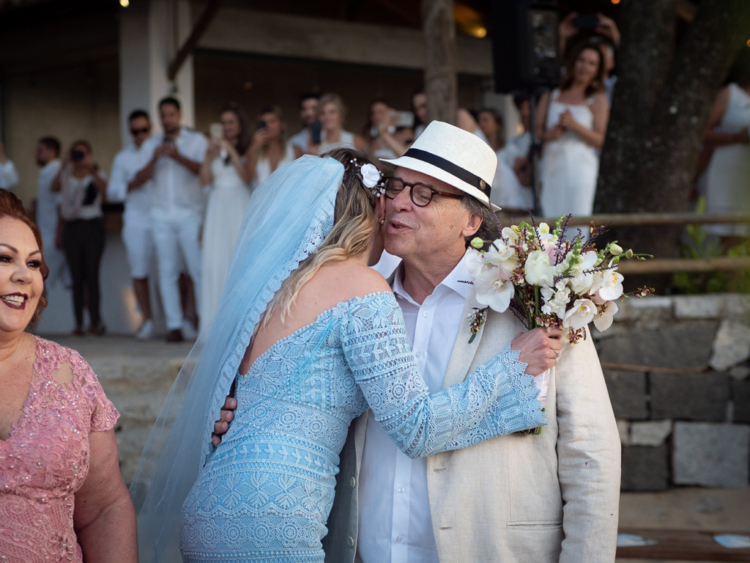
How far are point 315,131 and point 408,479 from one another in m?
4.94

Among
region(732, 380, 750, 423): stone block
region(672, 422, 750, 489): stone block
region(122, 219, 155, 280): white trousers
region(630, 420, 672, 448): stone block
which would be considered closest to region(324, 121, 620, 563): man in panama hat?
region(630, 420, 672, 448): stone block

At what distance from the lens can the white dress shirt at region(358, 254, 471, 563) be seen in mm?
2381

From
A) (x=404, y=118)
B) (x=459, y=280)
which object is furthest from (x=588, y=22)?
(x=459, y=280)

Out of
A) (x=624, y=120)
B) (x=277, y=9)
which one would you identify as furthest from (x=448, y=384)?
(x=277, y=9)

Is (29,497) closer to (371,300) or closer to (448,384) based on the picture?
(371,300)

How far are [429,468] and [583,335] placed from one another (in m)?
0.64

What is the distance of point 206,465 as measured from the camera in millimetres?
2287

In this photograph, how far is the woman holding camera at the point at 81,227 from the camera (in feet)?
26.1

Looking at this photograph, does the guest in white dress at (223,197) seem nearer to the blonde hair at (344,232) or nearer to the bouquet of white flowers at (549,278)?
the blonde hair at (344,232)

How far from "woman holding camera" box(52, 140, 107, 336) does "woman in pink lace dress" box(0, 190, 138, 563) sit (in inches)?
246

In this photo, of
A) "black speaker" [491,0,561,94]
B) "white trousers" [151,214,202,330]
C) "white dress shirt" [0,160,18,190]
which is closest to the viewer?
"black speaker" [491,0,561,94]

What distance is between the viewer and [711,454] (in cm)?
542

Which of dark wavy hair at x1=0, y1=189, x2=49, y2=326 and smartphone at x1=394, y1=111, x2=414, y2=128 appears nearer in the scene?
dark wavy hair at x1=0, y1=189, x2=49, y2=326

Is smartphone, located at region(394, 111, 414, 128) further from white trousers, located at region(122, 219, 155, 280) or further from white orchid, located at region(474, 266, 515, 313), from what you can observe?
white orchid, located at region(474, 266, 515, 313)
